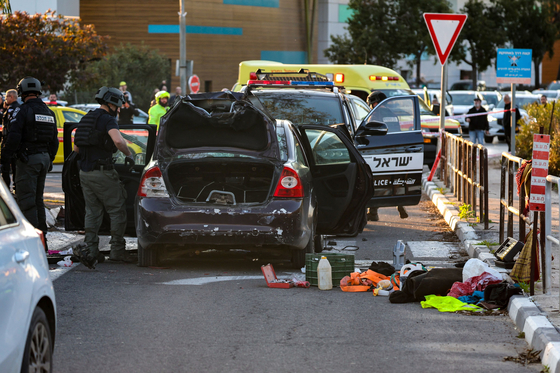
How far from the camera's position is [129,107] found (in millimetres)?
23891

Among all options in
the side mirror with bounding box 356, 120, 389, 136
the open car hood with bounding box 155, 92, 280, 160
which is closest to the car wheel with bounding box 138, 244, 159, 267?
the open car hood with bounding box 155, 92, 280, 160

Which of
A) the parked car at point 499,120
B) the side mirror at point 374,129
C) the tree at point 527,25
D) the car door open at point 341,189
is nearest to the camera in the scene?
the car door open at point 341,189

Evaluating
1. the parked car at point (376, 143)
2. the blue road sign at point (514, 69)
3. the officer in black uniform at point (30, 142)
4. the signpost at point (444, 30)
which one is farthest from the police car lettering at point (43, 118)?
the blue road sign at point (514, 69)

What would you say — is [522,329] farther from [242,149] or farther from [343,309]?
[242,149]

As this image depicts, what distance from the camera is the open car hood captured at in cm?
884

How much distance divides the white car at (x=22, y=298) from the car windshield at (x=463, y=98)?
112ft

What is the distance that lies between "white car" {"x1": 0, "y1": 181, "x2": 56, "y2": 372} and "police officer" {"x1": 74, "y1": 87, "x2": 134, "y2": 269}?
169 inches

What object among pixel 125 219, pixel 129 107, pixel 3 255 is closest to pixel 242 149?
pixel 125 219

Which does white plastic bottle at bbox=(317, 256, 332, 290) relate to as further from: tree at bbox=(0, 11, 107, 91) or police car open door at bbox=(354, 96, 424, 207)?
tree at bbox=(0, 11, 107, 91)

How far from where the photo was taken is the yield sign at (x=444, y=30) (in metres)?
15.8

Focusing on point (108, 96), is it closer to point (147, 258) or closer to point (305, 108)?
point (147, 258)

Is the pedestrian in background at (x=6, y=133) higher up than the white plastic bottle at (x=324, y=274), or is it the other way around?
the pedestrian in background at (x=6, y=133)

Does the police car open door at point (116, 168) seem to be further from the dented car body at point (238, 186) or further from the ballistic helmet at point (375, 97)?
the ballistic helmet at point (375, 97)

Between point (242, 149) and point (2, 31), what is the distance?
21.7 metres
